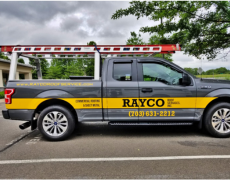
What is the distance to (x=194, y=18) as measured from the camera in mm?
6879

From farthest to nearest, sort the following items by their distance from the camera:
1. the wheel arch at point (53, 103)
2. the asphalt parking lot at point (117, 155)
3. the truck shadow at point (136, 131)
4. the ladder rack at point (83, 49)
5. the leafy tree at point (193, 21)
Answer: the leafy tree at point (193, 21)
the truck shadow at point (136, 131)
the ladder rack at point (83, 49)
the wheel arch at point (53, 103)
the asphalt parking lot at point (117, 155)

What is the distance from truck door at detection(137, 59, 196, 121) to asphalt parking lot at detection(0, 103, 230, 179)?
0.61 metres

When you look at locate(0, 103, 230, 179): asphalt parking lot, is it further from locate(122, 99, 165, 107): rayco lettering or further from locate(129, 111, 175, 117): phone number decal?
locate(122, 99, 165, 107): rayco lettering

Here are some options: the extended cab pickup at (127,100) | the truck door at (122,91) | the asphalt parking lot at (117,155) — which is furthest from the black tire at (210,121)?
the truck door at (122,91)

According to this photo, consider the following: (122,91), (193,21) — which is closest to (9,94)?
(122,91)

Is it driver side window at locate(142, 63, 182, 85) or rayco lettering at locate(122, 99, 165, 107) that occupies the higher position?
driver side window at locate(142, 63, 182, 85)

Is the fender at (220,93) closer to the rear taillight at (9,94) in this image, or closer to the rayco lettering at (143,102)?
the rayco lettering at (143,102)

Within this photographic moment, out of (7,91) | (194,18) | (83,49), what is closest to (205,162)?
(83,49)

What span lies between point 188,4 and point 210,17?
39.4 inches

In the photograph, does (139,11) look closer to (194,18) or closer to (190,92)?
(194,18)

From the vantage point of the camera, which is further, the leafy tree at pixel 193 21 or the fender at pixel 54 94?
the leafy tree at pixel 193 21

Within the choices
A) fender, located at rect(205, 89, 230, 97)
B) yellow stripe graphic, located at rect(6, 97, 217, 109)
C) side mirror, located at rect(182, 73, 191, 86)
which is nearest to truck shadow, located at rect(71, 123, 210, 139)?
yellow stripe graphic, located at rect(6, 97, 217, 109)

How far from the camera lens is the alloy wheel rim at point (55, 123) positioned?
164 inches

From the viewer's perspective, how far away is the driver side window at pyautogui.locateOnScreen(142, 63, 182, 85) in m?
4.21
